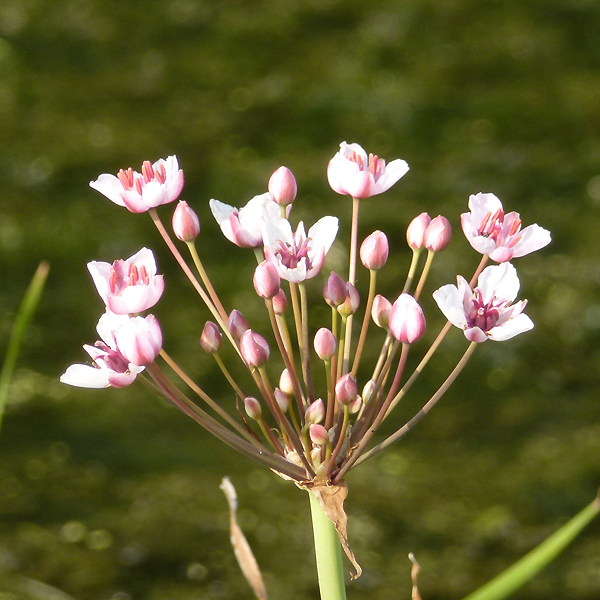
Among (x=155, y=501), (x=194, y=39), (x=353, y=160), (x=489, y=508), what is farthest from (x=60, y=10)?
(x=353, y=160)

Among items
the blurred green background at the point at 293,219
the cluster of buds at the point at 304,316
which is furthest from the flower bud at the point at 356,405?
the blurred green background at the point at 293,219

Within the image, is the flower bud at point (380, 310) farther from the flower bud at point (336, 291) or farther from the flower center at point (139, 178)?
the flower center at point (139, 178)

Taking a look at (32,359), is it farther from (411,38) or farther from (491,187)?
(411,38)

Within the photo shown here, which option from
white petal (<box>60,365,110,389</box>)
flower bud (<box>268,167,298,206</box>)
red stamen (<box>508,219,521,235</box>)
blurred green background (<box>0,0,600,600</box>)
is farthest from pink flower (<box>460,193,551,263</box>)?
blurred green background (<box>0,0,600,600</box>)

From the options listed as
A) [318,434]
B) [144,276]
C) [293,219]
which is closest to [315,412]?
[318,434]

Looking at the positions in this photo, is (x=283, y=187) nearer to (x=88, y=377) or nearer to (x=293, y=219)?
(x=88, y=377)

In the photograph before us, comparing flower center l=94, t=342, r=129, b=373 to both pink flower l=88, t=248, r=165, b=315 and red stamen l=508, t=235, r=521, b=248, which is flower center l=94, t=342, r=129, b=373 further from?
red stamen l=508, t=235, r=521, b=248
